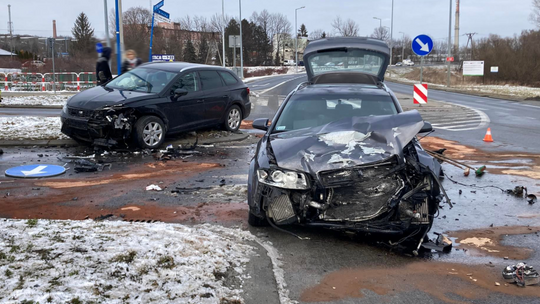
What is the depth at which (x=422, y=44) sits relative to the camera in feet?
60.9

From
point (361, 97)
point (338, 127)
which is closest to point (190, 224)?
point (338, 127)

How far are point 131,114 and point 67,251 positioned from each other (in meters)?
6.10

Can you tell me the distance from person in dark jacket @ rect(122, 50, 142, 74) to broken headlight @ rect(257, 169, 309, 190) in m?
10.2

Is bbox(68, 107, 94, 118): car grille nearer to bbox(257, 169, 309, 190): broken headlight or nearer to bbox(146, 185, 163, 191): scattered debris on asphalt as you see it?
bbox(146, 185, 163, 191): scattered debris on asphalt

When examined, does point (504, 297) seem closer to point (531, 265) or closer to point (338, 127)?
point (531, 265)

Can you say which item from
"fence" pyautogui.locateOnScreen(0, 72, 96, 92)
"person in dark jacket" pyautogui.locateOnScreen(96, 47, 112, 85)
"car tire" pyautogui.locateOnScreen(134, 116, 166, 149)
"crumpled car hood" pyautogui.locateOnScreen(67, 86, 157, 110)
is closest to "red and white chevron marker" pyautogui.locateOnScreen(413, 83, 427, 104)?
"person in dark jacket" pyautogui.locateOnScreen(96, 47, 112, 85)

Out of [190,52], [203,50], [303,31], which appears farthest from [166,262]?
[303,31]

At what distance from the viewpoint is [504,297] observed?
376cm

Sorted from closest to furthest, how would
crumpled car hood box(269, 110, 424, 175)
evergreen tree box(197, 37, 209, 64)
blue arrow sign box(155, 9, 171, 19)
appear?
crumpled car hood box(269, 110, 424, 175) < blue arrow sign box(155, 9, 171, 19) < evergreen tree box(197, 37, 209, 64)

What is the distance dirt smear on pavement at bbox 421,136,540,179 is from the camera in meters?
8.39

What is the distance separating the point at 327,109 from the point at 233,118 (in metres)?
6.19

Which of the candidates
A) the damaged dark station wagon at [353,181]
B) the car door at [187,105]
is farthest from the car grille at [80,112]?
the damaged dark station wagon at [353,181]

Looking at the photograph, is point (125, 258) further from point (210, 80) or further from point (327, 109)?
point (210, 80)

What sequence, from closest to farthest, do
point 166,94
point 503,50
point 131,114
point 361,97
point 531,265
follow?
point 531,265 < point 361,97 < point 131,114 < point 166,94 < point 503,50
